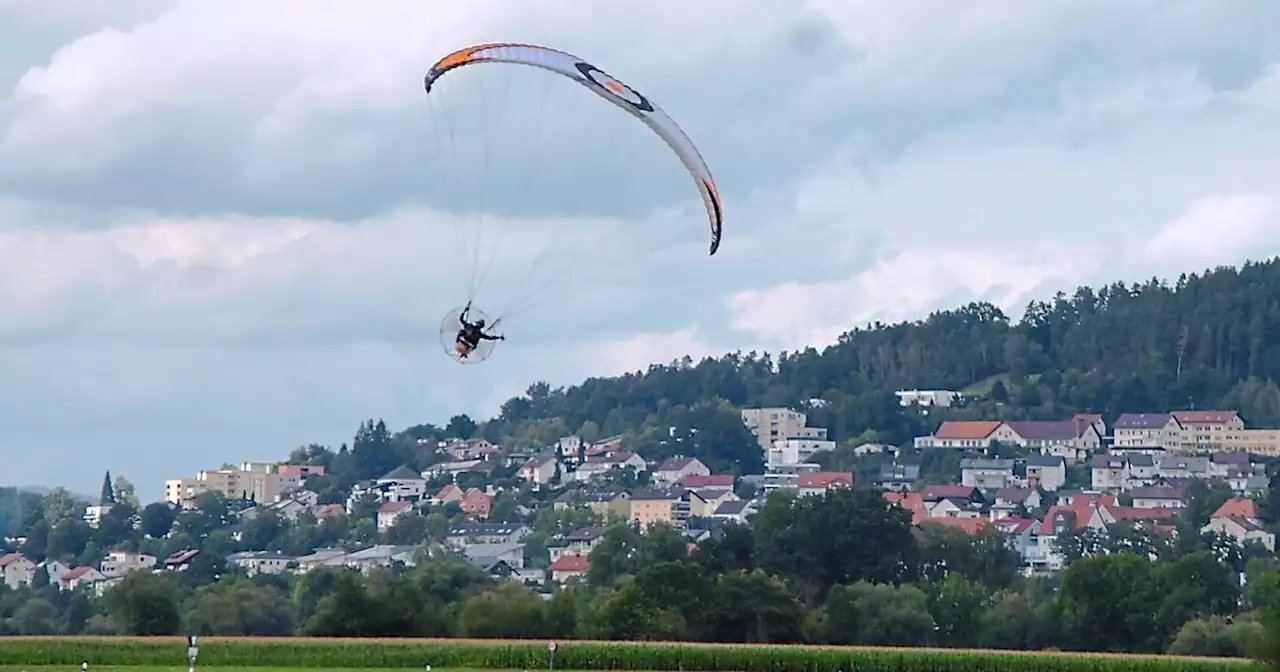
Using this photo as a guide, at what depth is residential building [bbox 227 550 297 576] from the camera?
169262 millimetres

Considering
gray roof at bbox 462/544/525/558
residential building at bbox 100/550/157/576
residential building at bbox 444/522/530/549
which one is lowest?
residential building at bbox 100/550/157/576

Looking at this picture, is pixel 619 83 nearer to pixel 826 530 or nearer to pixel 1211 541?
pixel 826 530

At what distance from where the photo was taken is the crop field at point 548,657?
55.4m

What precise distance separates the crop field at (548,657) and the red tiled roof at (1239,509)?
126 metres

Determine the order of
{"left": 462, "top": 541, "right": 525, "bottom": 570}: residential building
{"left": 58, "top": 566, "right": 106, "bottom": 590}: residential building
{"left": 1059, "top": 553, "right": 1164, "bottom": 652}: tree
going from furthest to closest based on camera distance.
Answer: {"left": 462, "top": 541, "right": 525, "bottom": 570}: residential building → {"left": 58, "top": 566, "right": 106, "bottom": 590}: residential building → {"left": 1059, "top": 553, "right": 1164, "bottom": 652}: tree

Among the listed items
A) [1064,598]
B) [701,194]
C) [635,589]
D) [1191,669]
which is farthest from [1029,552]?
[701,194]

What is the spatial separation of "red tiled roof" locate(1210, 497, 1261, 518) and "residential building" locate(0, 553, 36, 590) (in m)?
94.0

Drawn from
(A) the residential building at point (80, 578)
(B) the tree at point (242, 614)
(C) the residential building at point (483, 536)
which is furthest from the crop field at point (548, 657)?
(C) the residential building at point (483, 536)

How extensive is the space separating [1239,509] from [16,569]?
98.4 m

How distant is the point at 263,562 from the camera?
573 ft

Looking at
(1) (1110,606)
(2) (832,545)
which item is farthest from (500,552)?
(1) (1110,606)

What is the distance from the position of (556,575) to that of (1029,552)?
4748cm

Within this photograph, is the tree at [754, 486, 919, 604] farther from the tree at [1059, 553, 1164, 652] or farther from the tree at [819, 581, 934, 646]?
the tree at [1059, 553, 1164, 652]

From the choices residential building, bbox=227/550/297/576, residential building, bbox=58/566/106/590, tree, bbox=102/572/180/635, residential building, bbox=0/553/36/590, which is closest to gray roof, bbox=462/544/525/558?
residential building, bbox=227/550/297/576
